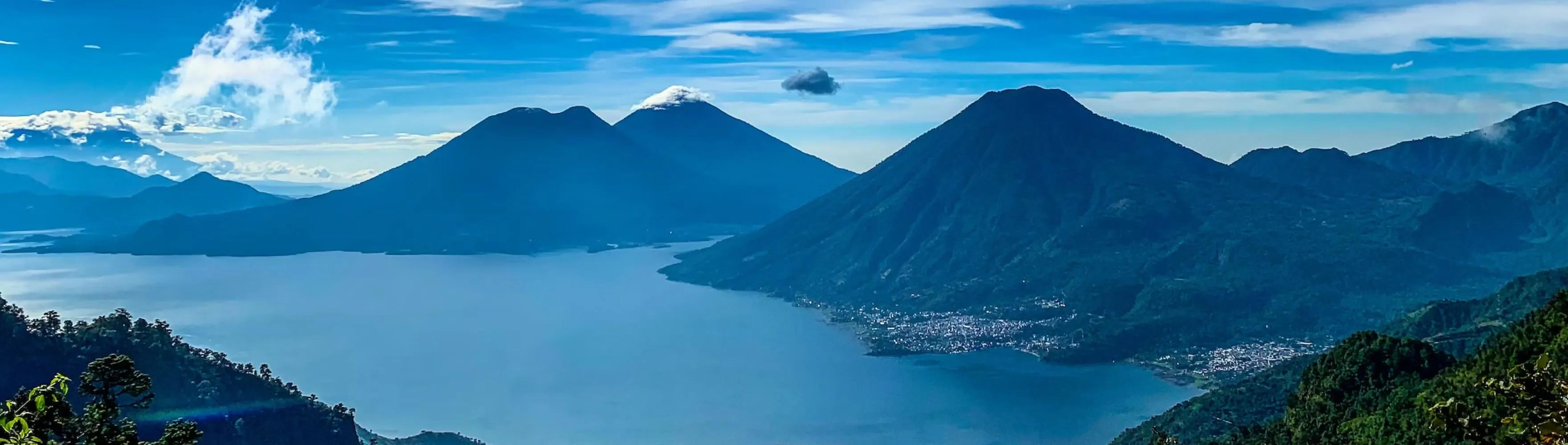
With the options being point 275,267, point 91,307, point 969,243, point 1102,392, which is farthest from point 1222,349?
point 275,267

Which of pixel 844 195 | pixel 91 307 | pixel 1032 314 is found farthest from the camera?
pixel 844 195

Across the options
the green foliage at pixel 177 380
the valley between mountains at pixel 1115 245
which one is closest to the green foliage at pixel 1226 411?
the valley between mountains at pixel 1115 245

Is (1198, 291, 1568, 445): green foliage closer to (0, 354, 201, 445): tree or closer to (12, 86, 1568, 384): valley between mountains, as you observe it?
(0, 354, 201, 445): tree

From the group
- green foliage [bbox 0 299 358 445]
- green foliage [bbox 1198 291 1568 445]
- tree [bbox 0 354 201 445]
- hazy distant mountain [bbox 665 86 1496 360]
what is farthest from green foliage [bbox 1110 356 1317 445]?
tree [bbox 0 354 201 445]

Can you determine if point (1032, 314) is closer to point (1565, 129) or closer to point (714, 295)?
point (714, 295)

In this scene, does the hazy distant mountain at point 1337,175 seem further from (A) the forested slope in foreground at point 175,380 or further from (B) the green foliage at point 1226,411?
(A) the forested slope in foreground at point 175,380

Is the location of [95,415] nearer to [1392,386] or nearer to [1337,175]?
[1392,386]
